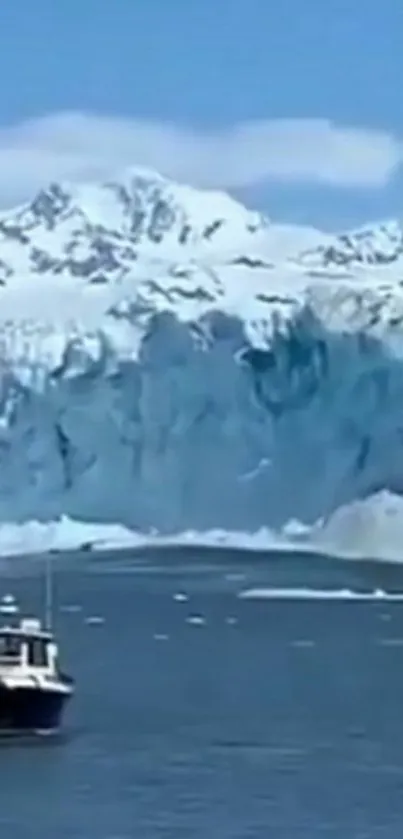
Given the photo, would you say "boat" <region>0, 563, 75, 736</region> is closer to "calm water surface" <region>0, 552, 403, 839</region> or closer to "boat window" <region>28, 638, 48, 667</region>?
"boat window" <region>28, 638, 48, 667</region>

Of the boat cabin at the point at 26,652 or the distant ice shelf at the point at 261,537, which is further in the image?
the distant ice shelf at the point at 261,537

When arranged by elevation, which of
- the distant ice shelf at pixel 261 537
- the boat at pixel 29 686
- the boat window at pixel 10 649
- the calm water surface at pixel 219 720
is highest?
the distant ice shelf at pixel 261 537

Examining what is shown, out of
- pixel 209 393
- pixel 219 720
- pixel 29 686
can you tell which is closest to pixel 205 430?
pixel 209 393

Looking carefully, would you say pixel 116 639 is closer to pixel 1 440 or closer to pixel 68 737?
pixel 1 440

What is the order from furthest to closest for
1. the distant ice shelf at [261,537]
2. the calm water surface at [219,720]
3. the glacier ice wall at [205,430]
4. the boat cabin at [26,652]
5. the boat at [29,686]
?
the glacier ice wall at [205,430]
the distant ice shelf at [261,537]
the boat cabin at [26,652]
the boat at [29,686]
the calm water surface at [219,720]

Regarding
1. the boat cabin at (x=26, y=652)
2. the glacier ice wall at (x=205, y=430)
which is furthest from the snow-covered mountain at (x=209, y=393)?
the boat cabin at (x=26, y=652)

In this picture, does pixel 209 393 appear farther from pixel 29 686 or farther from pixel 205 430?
pixel 29 686

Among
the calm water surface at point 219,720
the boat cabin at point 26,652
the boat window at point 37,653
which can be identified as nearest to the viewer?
the calm water surface at point 219,720

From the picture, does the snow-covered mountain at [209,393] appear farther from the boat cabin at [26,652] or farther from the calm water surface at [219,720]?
the boat cabin at [26,652]
